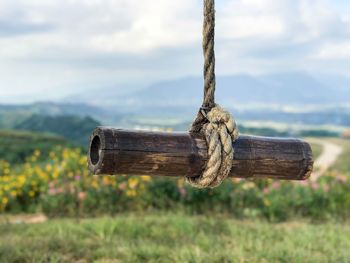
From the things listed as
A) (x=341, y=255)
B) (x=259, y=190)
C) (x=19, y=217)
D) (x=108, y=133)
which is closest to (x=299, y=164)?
(x=108, y=133)

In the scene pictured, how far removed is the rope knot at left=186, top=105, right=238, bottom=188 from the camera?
2266mm

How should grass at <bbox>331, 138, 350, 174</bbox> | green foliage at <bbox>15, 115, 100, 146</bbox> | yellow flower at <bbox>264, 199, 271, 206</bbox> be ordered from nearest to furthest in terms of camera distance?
yellow flower at <bbox>264, 199, 271, 206</bbox>
grass at <bbox>331, 138, 350, 174</bbox>
green foliage at <bbox>15, 115, 100, 146</bbox>

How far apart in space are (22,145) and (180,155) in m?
27.4

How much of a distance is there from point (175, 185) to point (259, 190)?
1.33 meters

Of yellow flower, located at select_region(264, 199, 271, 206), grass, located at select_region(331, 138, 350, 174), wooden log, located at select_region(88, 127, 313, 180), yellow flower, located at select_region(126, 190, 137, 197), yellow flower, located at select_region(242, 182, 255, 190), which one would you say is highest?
wooden log, located at select_region(88, 127, 313, 180)

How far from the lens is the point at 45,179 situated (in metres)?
9.22

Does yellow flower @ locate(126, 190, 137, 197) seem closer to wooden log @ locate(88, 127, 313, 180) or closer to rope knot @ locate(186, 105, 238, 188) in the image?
wooden log @ locate(88, 127, 313, 180)

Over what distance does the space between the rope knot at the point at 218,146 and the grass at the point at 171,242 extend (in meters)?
2.40

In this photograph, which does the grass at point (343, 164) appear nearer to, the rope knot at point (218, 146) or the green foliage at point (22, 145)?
the green foliage at point (22, 145)

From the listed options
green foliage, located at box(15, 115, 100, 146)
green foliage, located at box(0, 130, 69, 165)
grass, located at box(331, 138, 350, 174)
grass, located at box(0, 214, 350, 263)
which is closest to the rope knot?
grass, located at box(0, 214, 350, 263)

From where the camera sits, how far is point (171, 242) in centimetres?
554

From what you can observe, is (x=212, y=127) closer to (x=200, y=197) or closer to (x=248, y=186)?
(x=200, y=197)

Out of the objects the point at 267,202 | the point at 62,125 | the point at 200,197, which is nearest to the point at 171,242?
the point at 200,197

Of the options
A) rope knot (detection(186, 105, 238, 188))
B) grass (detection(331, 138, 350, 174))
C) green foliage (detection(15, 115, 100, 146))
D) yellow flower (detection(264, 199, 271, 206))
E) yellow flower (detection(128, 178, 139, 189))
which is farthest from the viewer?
green foliage (detection(15, 115, 100, 146))
